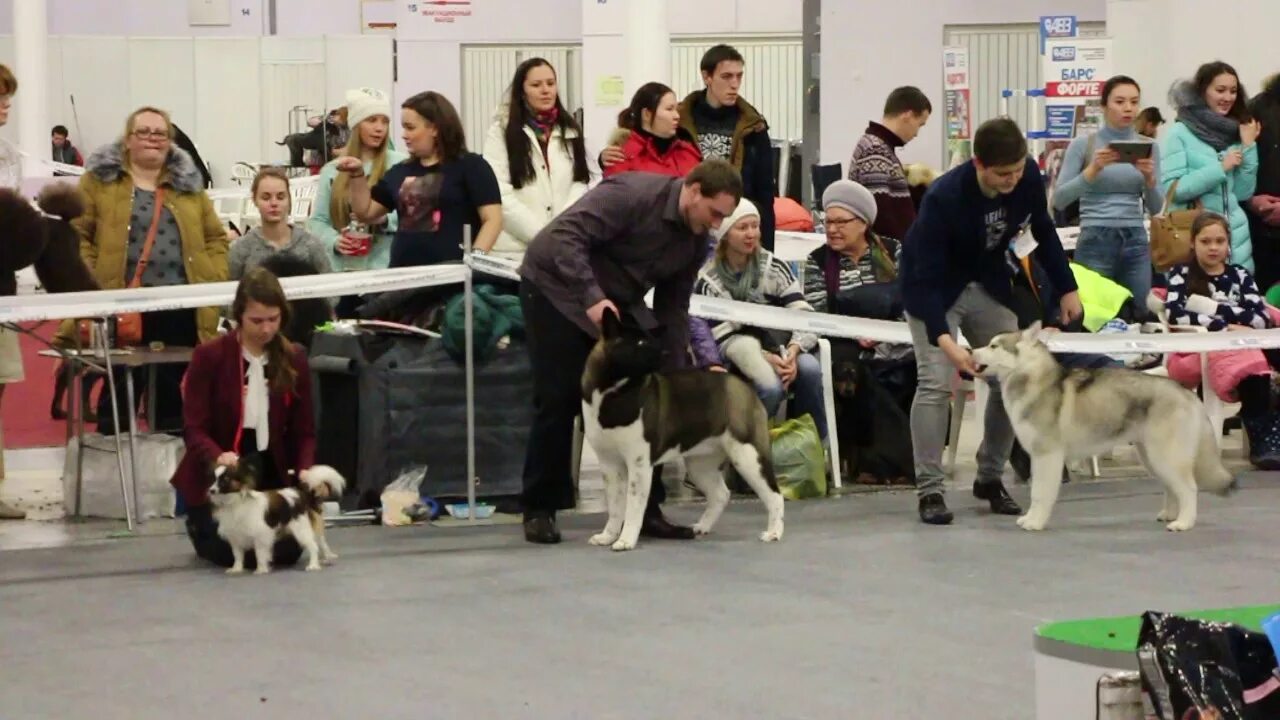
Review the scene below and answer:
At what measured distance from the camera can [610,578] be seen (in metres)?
5.08

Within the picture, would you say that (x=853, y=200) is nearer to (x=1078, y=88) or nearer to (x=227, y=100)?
(x=1078, y=88)

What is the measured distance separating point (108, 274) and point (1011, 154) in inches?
122

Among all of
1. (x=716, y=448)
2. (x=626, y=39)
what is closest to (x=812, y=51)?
(x=626, y=39)

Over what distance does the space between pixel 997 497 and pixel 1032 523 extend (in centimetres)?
37

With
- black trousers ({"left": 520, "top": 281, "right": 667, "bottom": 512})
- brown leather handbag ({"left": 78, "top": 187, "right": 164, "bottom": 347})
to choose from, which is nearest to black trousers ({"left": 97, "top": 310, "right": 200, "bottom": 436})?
brown leather handbag ({"left": 78, "top": 187, "right": 164, "bottom": 347})

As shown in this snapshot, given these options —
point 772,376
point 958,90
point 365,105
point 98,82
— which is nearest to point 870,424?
point 772,376

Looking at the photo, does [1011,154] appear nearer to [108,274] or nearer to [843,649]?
[843,649]

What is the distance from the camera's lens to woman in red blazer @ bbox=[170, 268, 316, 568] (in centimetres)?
527

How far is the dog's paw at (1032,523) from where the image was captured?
19.2ft

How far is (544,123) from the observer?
6.61m

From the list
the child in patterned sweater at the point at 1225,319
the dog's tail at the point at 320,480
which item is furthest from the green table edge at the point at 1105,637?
the child in patterned sweater at the point at 1225,319

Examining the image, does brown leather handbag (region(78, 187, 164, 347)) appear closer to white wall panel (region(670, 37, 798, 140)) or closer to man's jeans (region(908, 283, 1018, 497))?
man's jeans (region(908, 283, 1018, 497))

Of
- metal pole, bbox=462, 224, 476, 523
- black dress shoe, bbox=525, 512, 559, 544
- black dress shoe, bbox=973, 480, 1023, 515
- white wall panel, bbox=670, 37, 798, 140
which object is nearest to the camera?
black dress shoe, bbox=525, 512, 559, 544

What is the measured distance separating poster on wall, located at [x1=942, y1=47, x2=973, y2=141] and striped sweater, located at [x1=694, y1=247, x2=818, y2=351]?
5.78 metres
